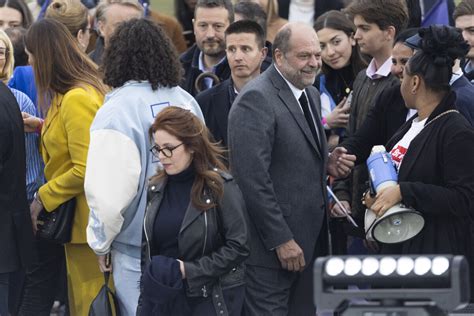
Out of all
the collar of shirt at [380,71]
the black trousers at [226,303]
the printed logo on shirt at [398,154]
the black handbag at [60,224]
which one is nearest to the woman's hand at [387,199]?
the printed logo on shirt at [398,154]

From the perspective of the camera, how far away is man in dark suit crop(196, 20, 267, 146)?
8.56 m

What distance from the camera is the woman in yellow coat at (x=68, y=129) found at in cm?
772

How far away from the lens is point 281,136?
7.48 meters

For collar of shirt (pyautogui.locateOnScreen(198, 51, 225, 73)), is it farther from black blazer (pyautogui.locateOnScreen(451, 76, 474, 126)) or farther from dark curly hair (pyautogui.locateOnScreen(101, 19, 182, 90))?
black blazer (pyautogui.locateOnScreen(451, 76, 474, 126))

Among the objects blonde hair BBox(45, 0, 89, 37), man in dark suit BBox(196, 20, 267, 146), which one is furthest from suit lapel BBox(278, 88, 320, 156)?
blonde hair BBox(45, 0, 89, 37)

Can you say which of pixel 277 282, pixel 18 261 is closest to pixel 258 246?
pixel 277 282

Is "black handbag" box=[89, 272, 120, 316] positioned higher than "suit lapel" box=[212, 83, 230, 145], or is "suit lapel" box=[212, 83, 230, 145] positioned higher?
"suit lapel" box=[212, 83, 230, 145]

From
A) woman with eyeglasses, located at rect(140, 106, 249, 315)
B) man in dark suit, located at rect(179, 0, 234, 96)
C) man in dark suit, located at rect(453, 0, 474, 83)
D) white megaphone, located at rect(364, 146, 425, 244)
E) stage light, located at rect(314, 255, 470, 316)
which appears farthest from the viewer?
man in dark suit, located at rect(179, 0, 234, 96)

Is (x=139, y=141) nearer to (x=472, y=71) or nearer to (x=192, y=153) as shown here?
(x=192, y=153)

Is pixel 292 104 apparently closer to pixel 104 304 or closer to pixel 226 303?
pixel 226 303

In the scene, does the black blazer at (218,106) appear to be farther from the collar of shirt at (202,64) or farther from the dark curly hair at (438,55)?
the dark curly hair at (438,55)

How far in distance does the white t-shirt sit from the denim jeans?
1.58 metres

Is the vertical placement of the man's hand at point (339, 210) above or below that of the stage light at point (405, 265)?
below

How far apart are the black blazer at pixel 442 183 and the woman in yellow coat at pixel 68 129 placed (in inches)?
76.6
